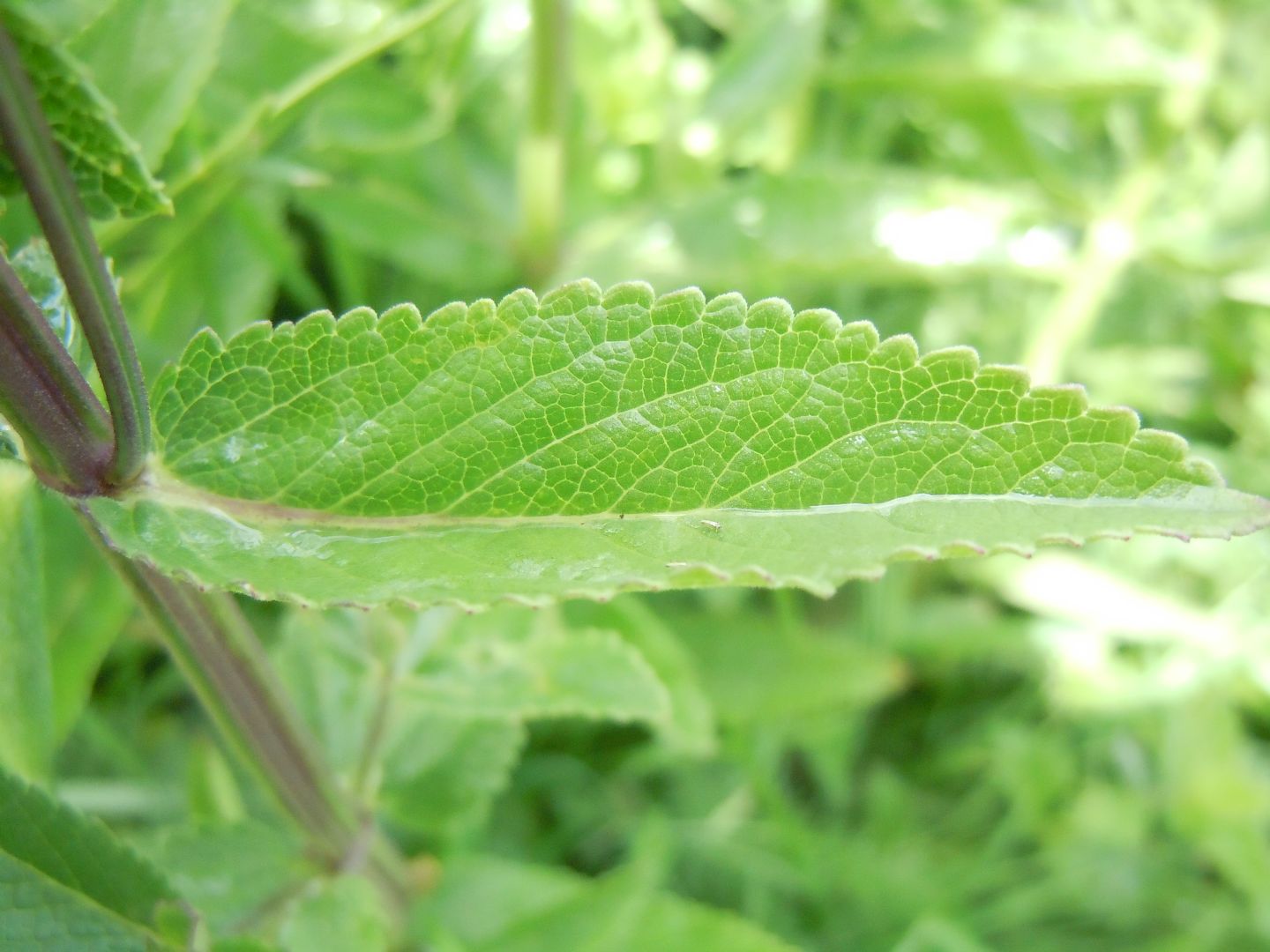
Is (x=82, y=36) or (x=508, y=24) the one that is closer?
(x=82, y=36)

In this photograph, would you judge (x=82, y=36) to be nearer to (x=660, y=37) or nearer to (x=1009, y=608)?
(x=660, y=37)

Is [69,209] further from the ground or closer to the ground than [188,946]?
further from the ground

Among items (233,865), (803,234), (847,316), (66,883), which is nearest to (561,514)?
(66,883)

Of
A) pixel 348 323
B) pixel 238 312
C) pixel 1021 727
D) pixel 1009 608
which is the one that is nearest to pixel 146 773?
pixel 238 312

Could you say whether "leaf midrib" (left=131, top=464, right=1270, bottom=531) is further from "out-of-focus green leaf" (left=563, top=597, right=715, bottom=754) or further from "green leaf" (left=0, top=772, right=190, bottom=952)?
"out-of-focus green leaf" (left=563, top=597, right=715, bottom=754)

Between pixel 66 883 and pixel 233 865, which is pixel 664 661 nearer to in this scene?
pixel 233 865

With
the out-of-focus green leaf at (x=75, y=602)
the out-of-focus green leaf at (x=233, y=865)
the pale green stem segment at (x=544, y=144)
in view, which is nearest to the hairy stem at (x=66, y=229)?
the out-of-focus green leaf at (x=233, y=865)

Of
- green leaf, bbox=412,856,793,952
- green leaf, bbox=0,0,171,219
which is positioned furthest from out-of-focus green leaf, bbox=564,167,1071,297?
green leaf, bbox=0,0,171,219
